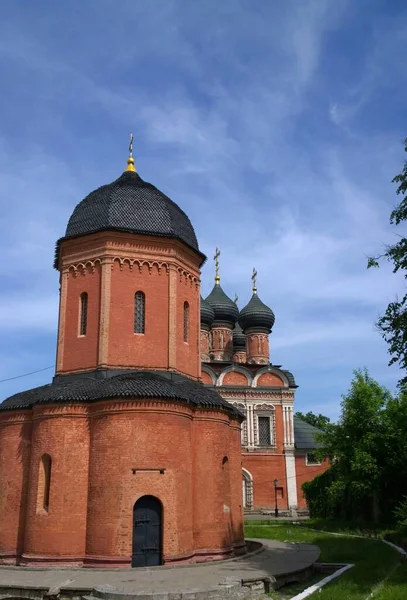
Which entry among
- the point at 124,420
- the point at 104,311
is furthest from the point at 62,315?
the point at 124,420

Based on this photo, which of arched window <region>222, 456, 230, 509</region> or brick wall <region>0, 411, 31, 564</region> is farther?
arched window <region>222, 456, 230, 509</region>

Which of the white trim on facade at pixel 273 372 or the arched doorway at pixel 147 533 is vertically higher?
the white trim on facade at pixel 273 372

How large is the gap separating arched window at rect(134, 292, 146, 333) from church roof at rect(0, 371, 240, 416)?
4.77 feet

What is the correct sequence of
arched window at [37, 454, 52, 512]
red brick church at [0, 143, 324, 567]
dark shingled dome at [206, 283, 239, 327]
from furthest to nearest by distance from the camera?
dark shingled dome at [206, 283, 239, 327] < arched window at [37, 454, 52, 512] < red brick church at [0, 143, 324, 567]

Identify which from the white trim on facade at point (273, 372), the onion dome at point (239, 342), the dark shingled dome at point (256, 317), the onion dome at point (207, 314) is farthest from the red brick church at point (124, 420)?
the onion dome at point (239, 342)

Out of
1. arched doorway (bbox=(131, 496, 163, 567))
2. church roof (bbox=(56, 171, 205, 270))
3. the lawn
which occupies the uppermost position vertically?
church roof (bbox=(56, 171, 205, 270))

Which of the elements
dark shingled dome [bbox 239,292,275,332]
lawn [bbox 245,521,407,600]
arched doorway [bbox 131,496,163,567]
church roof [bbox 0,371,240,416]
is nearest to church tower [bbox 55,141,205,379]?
church roof [bbox 0,371,240,416]

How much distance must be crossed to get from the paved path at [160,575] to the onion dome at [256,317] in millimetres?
26469

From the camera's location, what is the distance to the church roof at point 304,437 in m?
37.1

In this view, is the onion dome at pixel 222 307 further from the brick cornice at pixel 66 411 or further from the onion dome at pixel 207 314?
the brick cornice at pixel 66 411

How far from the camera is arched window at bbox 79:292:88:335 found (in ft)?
57.1

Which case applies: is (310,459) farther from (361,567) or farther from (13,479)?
(13,479)

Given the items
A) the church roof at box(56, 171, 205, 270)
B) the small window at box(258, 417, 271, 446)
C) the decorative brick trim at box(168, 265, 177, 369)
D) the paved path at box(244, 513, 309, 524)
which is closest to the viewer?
the decorative brick trim at box(168, 265, 177, 369)

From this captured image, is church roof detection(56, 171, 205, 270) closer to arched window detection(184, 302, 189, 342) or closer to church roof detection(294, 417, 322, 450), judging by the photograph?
arched window detection(184, 302, 189, 342)
